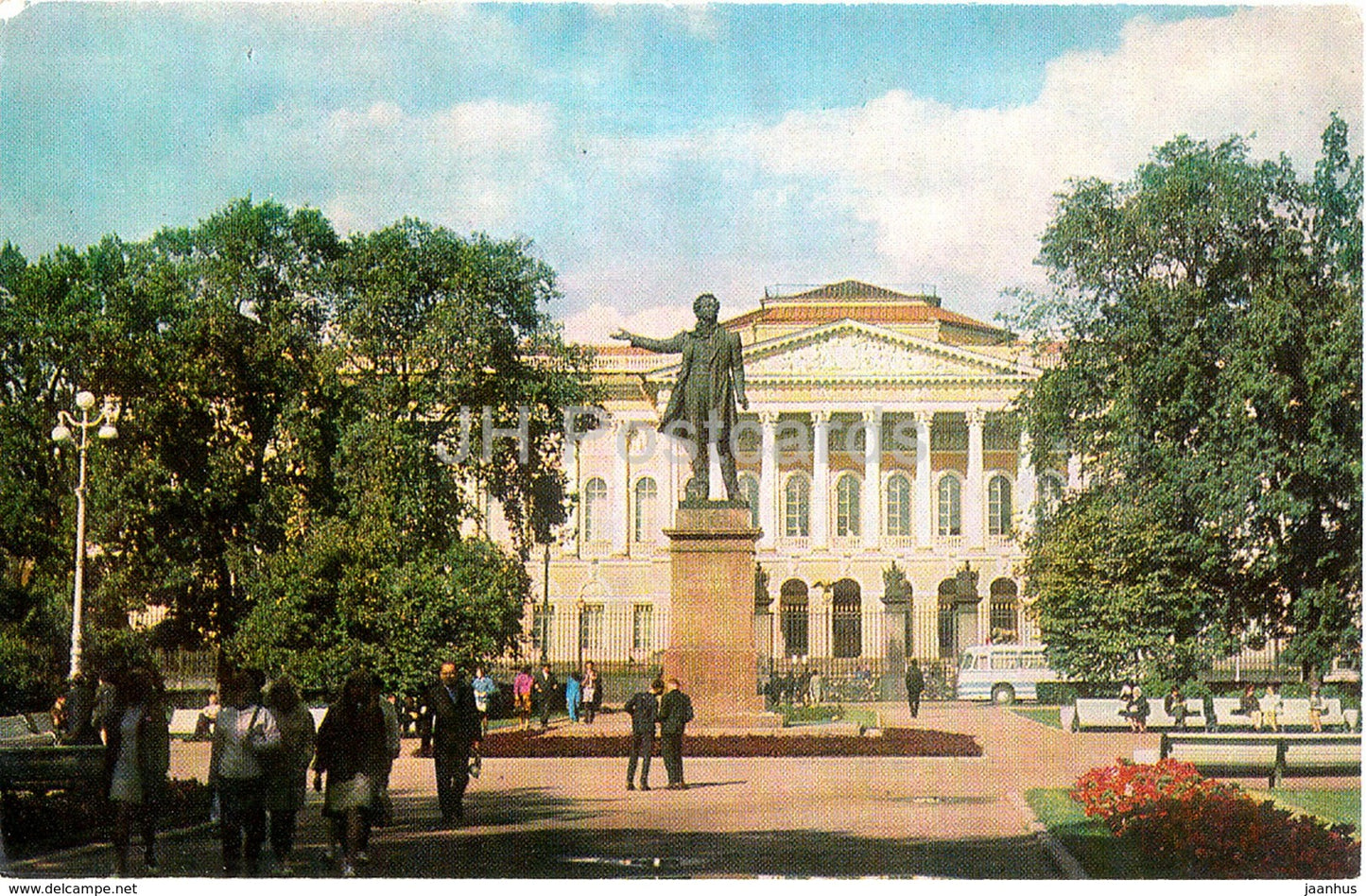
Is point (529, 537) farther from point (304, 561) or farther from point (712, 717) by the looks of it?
point (712, 717)

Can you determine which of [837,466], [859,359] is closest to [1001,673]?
[859,359]

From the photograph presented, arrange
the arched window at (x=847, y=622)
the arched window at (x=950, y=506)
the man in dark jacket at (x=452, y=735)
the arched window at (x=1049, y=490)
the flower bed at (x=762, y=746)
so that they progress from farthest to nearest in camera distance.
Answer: the arched window at (x=950, y=506) < the arched window at (x=847, y=622) < the arched window at (x=1049, y=490) < the flower bed at (x=762, y=746) < the man in dark jacket at (x=452, y=735)

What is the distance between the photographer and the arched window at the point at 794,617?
165ft

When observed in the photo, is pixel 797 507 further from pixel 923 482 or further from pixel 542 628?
pixel 542 628

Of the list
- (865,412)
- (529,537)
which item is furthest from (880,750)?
(865,412)

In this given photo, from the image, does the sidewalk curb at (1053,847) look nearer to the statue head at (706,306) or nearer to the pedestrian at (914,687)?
the statue head at (706,306)

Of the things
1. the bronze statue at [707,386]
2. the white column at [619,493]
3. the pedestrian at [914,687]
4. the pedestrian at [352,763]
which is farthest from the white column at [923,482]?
the pedestrian at [352,763]

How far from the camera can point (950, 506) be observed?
6297cm

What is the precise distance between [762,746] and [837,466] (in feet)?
147

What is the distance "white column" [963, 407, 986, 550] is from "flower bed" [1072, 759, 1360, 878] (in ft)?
160

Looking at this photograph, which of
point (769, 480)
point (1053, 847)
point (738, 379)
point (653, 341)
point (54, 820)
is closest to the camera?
point (1053, 847)

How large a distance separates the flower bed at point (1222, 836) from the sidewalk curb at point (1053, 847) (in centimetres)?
50

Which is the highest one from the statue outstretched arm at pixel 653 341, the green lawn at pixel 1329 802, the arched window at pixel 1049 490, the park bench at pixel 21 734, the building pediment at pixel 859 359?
the building pediment at pixel 859 359

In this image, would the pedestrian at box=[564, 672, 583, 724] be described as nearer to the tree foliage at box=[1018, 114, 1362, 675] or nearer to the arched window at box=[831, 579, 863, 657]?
the tree foliage at box=[1018, 114, 1362, 675]
